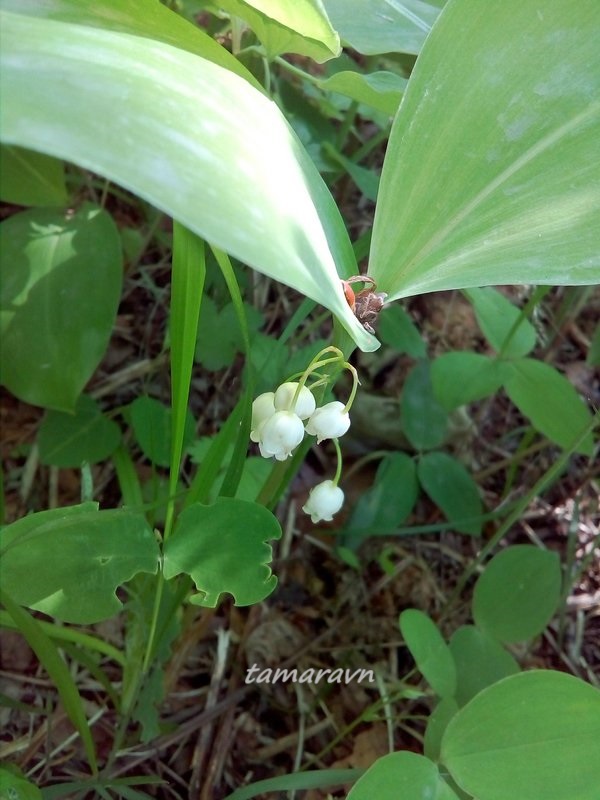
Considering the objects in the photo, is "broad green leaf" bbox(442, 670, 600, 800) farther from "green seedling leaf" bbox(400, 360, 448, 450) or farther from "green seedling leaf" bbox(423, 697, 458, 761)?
"green seedling leaf" bbox(400, 360, 448, 450)

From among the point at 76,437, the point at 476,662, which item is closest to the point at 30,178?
the point at 76,437

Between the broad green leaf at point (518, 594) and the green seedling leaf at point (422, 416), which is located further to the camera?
the green seedling leaf at point (422, 416)

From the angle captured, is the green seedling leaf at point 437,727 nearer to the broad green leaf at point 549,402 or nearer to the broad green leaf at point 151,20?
the broad green leaf at point 549,402

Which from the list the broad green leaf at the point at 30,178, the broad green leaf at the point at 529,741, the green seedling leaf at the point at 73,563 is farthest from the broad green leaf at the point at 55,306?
the broad green leaf at the point at 529,741

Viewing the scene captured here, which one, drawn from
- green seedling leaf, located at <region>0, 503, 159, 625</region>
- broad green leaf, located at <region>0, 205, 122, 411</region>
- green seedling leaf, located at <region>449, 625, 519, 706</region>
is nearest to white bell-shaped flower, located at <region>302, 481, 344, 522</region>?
green seedling leaf, located at <region>0, 503, 159, 625</region>

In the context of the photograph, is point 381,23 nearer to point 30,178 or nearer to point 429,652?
point 30,178
